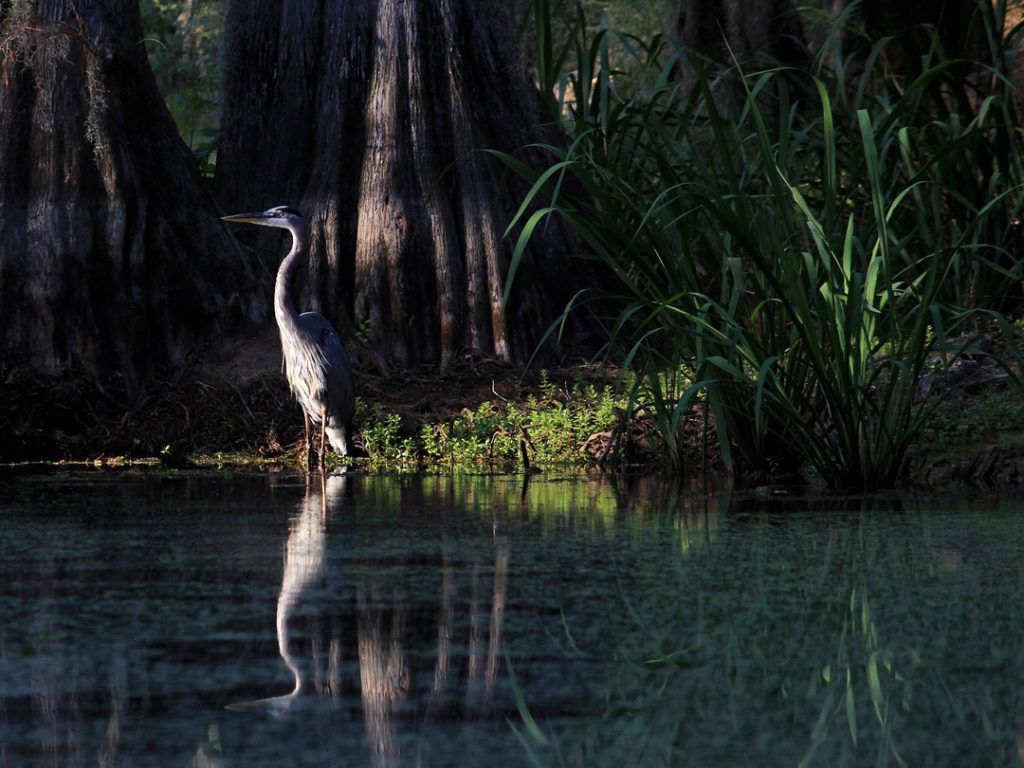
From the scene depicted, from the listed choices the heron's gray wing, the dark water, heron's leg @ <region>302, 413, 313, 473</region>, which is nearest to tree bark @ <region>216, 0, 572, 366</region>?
the heron's gray wing

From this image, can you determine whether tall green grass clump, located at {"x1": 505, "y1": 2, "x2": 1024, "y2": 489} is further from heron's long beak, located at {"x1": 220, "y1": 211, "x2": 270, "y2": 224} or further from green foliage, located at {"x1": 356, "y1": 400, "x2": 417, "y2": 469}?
heron's long beak, located at {"x1": 220, "y1": 211, "x2": 270, "y2": 224}

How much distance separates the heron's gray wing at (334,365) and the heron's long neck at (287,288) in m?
0.06

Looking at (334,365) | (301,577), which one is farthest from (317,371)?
(301,577)

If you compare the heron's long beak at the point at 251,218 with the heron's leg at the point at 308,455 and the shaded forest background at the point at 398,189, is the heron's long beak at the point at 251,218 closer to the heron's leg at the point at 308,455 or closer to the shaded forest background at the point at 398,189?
the shaded forest background at the point at 398,189

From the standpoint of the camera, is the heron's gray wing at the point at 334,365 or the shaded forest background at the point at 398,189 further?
the heron's gray wing at the point at 334,365

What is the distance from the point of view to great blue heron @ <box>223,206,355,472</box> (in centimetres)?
594

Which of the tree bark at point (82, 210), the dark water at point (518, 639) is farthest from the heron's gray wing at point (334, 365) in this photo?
the dark water at point (518, 639)

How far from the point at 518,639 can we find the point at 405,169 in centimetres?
524

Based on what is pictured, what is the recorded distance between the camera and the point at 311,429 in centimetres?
638

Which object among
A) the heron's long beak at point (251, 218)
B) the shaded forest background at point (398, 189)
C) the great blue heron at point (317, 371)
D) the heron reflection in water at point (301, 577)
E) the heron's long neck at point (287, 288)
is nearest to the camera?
the heron reflection in water at point (301, 577)

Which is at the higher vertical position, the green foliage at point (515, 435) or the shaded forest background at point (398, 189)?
the shaded forest background at point (398, 189)

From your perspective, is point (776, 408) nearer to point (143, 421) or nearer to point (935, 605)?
point (935, 605)

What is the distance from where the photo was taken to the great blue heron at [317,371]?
5.94m

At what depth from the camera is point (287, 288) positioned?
6.43 meters
